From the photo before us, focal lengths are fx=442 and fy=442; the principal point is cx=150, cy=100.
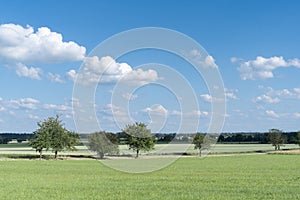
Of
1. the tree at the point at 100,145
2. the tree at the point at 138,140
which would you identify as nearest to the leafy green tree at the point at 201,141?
the tree at the point at 138,140

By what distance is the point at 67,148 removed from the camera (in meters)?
89.9

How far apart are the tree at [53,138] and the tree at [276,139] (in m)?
71.8

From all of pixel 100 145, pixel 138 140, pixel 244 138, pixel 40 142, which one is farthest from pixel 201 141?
pixel 244 138

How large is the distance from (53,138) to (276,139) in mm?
77649

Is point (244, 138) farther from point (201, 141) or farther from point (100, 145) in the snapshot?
point (100, 145)

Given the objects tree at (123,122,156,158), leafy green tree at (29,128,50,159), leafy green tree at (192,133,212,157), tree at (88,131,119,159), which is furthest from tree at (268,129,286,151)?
leafy green tree at (29,128,50,159)

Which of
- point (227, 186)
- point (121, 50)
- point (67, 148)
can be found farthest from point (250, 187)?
point (67, 148)

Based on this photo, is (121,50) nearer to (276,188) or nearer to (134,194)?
(134,194)

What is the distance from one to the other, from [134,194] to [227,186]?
790 cm

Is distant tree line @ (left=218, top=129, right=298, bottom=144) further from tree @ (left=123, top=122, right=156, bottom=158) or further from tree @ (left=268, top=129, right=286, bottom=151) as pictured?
tree @ (left=123, top=122, right=156, bottom=158)

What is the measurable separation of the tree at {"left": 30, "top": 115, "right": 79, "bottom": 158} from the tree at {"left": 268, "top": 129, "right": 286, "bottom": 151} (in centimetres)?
7184

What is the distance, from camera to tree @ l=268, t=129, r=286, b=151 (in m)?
140

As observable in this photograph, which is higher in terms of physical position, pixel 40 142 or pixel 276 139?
pixel 276 139

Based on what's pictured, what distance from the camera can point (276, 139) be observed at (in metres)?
140
